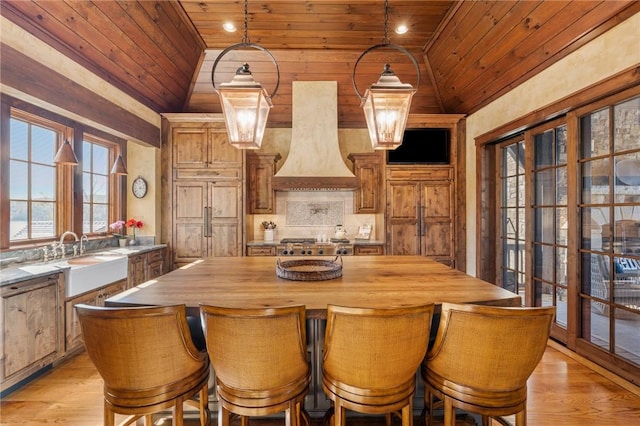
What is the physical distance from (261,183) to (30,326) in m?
3.19

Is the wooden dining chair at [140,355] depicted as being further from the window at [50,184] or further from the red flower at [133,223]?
the red flower at [133,223]

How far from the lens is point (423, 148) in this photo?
4785 millimetres

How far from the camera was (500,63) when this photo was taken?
3555mm

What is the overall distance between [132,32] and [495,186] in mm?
4843

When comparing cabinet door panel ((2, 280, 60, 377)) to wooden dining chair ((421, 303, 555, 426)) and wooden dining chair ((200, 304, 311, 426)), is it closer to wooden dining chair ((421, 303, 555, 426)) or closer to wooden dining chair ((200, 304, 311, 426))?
wooden dining chair ((200, 304, 311, 426))

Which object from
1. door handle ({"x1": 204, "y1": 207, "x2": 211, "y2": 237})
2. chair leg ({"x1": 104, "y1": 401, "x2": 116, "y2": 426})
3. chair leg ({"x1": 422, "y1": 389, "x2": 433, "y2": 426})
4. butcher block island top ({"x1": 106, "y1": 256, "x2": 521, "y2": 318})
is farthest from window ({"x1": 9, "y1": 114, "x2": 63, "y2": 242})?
chair leg ({"x1": 422, "y1": 389, "x2": 433, "y2": 426})

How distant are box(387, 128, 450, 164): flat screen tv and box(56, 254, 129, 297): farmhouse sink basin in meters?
3.79

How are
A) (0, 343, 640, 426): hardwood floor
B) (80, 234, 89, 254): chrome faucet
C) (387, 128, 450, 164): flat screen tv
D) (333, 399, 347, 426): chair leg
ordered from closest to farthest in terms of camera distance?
(333, 399, 347, 426): chair leg, (0, 343, 640, 426): hardwood floor, (80, 234, 89, 254): chrome faucet, (387, 128, 450, 164): flat screen tv

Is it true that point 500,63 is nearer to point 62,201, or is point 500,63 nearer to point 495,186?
point 495,186

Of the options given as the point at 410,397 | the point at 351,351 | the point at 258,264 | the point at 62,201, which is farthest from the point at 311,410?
the point at 62,201

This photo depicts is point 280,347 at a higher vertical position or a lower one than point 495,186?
lower

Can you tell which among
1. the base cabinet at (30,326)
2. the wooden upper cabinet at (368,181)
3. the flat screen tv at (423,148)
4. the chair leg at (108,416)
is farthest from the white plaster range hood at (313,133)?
the chair leg at (108,416)

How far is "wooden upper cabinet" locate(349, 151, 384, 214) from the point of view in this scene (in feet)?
16.3

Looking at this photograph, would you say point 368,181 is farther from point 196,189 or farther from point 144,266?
point 144,266
